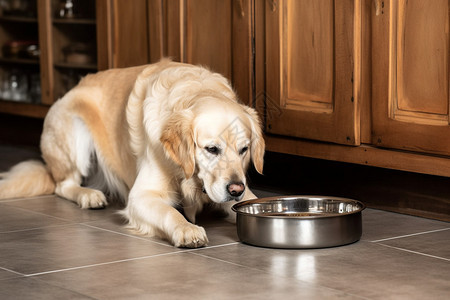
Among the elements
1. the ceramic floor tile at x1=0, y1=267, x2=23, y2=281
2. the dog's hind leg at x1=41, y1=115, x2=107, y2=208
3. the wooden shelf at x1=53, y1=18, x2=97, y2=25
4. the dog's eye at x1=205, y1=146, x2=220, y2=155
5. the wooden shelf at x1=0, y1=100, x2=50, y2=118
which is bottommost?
the ceramic floor tile at x1=0, y1=267, x2=23, y2=281

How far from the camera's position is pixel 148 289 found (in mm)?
Result: 2270

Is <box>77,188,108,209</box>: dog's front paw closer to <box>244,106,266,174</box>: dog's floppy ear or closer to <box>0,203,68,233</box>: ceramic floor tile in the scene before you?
<box>0,203,68,233</box>: ceramic floor tile

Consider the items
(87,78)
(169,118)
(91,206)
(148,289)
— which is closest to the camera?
(148,289)

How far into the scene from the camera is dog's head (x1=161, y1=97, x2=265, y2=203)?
280 centimetres

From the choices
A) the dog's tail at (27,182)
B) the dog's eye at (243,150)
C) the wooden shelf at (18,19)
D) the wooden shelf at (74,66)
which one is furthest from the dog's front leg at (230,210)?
the wooden shelf at (18,19)

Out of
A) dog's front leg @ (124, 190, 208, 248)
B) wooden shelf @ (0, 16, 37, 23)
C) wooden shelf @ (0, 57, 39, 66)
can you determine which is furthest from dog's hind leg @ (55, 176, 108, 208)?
wooden shelf @ (0, 16, 37, 23)

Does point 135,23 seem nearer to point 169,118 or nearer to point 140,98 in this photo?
point 140,98

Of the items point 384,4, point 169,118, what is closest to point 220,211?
point 169,118

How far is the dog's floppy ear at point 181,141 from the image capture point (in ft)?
9.48

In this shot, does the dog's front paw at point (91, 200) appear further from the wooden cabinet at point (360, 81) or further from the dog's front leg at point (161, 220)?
the wooden cabinet at point (360, 81)

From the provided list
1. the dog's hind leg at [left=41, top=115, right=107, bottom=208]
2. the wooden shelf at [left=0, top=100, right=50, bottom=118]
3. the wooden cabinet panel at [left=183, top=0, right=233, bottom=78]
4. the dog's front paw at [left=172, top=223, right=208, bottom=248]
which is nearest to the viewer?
the dog's front paw at [left=172, top=223, right=208, bottom=248]

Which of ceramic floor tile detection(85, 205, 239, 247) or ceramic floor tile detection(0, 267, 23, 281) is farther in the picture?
ceramic floor tile detection(85, 205, 239, 247)

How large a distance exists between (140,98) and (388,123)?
3.30ft

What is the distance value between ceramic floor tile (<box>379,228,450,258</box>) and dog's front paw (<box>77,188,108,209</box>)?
133 cm
